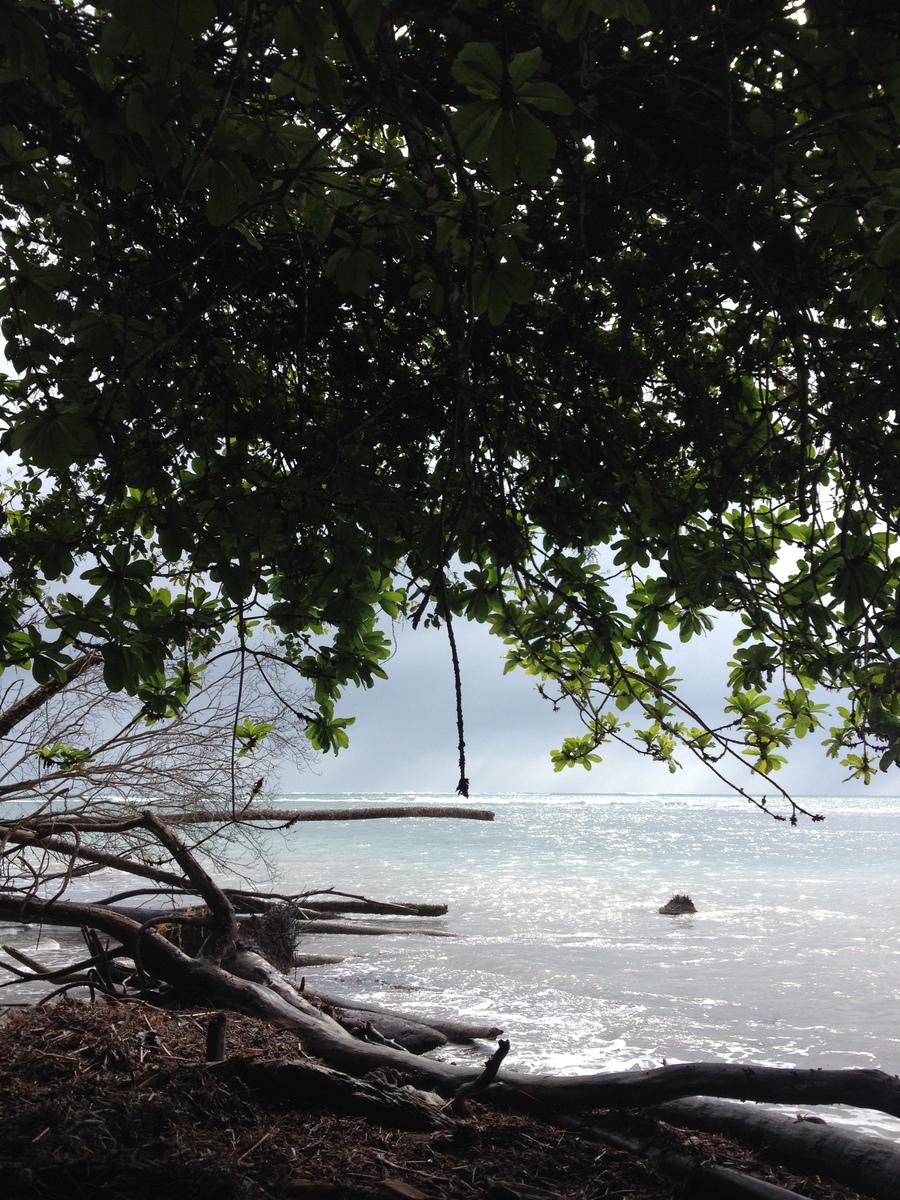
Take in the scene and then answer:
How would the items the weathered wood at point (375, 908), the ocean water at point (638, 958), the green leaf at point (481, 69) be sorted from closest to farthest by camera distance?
1. the green leaf at point (481, 69)
2. the ocean water at point (638, 958)
3. the weathered wood at point (375, 908)

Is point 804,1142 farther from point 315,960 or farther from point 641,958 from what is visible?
point 641,958

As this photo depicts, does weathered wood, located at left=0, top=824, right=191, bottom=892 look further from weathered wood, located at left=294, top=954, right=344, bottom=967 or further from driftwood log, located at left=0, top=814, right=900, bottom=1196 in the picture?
weathered wood, located at left=294, top=954, right=344, bottom=967

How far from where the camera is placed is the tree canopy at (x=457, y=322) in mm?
2094

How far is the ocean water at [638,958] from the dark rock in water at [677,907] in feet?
1.05

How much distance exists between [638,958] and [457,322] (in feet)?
34.6

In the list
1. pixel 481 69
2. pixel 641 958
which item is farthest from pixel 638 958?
pixel 481 69

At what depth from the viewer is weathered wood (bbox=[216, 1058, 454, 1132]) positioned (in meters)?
3.15

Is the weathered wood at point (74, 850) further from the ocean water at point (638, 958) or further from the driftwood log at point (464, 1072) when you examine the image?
the ocean water at point (638, 958)

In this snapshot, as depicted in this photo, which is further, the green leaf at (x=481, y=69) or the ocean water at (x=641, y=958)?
the ocean water at (x=641, y=958)

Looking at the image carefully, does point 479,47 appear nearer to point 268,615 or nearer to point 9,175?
point 9,175

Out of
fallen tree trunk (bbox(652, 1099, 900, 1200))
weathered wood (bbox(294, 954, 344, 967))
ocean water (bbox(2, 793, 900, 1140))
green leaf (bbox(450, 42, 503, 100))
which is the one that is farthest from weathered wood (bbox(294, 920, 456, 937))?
green leaf (bbox(450, 42, 503, 100))

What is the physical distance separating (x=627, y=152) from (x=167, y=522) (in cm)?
207

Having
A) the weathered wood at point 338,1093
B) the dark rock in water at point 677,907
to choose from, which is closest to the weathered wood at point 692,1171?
the weathered wood at point 338,1093

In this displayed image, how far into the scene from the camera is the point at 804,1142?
2.90m
